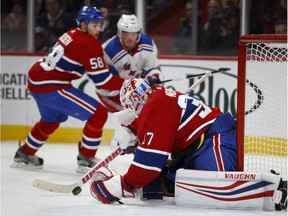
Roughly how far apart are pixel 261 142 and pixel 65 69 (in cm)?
137

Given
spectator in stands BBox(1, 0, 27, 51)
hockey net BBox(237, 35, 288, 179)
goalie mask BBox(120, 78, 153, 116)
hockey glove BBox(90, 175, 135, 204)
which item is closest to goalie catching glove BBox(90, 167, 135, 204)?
hockey glove BBox(90, 175, 135, 204)

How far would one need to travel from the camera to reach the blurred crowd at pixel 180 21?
657 centimetres

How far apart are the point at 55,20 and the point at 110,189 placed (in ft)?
10.7

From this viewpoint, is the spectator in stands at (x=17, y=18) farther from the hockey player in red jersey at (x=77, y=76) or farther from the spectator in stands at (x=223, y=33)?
the hockey player in red jersey at (x=77, y=76)

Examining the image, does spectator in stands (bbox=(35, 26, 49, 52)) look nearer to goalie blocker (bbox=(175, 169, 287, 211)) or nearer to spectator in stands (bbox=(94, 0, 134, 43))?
spectator in stands (bbox=(94, 0, 134, 43))

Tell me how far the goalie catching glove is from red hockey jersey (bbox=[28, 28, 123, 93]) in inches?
50.2

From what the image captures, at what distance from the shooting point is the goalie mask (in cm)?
396

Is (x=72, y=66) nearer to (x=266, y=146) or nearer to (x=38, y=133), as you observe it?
(x=38, y=133)

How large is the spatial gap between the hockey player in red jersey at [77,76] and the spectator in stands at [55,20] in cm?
162

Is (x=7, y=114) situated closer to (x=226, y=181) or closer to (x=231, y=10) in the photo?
(x=231, y=10)

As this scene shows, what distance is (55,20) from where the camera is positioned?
274 inches

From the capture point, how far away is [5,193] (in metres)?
4.42

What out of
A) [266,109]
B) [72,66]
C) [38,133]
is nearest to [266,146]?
[266,109]

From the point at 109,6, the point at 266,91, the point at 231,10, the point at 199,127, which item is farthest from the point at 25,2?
the point at 199,127
